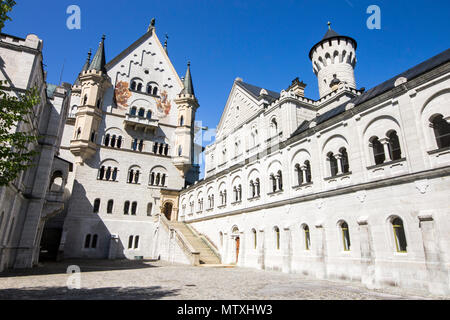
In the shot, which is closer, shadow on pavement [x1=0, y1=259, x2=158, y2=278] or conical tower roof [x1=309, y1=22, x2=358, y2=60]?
shadow on pavement [x1=0, y1=259, x2=158, y2=278]

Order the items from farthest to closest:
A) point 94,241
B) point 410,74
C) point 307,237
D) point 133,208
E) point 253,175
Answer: point 133,208 < point 94,241 < point 253,175 < point 307,237 < point 410,74

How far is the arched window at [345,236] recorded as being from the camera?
16.5m

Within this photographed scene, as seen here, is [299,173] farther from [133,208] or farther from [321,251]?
[133,208]

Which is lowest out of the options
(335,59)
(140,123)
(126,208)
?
(126,208)

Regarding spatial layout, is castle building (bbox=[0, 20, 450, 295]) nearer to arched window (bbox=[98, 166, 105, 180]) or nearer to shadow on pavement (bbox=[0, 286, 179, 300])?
arched window (bbox=[98, 166, 105, 180])

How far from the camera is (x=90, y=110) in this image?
3791 centimetres

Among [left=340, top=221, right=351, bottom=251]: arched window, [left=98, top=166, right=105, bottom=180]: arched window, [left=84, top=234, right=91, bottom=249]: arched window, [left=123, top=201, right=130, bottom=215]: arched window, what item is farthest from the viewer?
[left=123, top=201, right=130, bottom=215]: arched window

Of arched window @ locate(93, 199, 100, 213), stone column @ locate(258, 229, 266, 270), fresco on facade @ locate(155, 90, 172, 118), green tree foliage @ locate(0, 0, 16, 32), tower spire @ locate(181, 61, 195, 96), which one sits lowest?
stone column @ locate(258, 229, 266, 270)

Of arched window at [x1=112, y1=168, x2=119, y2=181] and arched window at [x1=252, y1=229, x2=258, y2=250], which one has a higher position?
arched window at [x1=112, y1=168, x2=119, y2=181]

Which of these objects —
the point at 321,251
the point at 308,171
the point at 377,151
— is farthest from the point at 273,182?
the point at 377,151

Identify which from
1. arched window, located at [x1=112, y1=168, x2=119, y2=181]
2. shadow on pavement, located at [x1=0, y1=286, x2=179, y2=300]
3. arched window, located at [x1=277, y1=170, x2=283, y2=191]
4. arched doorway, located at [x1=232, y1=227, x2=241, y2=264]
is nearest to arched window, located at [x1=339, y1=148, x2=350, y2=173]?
arched window, located at [x1=277, y1=170, x2=283, y2=191]

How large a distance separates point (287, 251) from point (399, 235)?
27.2 feet

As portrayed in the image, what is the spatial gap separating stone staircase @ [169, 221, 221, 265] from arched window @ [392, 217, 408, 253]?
59.7ft

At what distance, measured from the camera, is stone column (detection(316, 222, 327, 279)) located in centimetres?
1719
